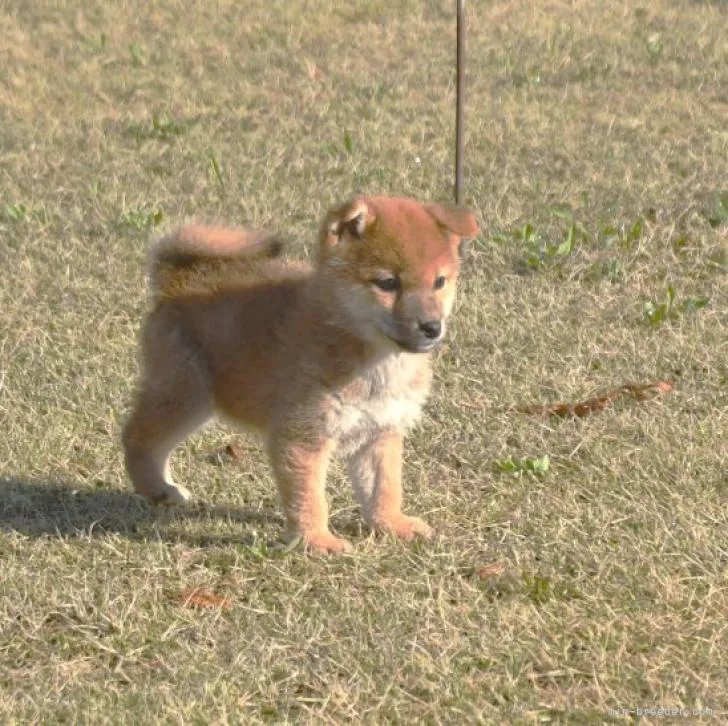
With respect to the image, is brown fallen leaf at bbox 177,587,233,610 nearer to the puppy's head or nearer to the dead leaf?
the puppy's head

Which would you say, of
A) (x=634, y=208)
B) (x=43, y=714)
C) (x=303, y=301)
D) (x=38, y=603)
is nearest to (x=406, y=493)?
(x=303, y=301)

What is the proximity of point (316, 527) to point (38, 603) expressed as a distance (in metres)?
0.80

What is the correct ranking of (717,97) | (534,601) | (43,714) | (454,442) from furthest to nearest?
(717,97) < (454,442) < (534,601) < (43,714)

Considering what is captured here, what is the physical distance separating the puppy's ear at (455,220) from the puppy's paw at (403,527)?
33.9 inches

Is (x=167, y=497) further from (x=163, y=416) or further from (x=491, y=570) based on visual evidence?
(x=491, y=570)

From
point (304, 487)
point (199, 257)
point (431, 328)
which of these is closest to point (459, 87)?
point (199, 257)

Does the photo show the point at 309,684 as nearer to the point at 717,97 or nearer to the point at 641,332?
the point at 641,332

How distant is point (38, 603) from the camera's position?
3996mm

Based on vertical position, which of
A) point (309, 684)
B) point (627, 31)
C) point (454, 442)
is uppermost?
point (309, 684)

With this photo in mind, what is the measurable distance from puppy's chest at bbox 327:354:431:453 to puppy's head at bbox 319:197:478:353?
4.4 inches

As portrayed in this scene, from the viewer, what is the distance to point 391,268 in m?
4.23

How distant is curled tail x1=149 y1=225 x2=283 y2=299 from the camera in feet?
15.8

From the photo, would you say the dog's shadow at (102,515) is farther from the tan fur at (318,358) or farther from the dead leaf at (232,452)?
the dead leaf at (232,452)

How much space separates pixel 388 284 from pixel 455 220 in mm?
320
